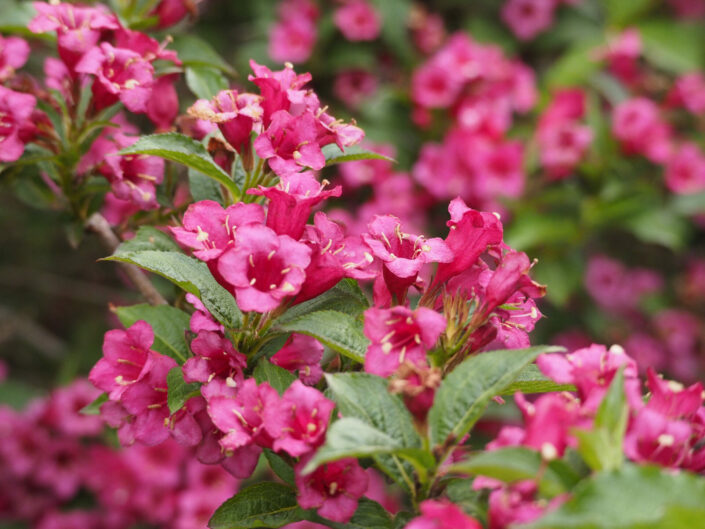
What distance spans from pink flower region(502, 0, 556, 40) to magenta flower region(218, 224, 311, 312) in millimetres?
2681

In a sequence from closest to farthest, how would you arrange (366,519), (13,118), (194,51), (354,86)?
(366,519)
(13,118)
(194,51)
(354,86)

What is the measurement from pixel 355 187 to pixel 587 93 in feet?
3.77

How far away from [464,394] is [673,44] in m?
3.09

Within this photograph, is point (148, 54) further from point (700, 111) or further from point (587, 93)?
point (700, 111)

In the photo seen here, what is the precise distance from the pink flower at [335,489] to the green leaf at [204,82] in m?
0.93

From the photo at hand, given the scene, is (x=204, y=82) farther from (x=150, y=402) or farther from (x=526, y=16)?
(x=526, y=16)

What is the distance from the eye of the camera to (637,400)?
110 cm

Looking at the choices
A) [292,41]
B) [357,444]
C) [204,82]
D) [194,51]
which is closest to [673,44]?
[292,41]

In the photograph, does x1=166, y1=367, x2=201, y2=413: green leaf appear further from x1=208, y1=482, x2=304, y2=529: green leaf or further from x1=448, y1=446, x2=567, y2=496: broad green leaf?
x1=448, y1=446, x2=567, y2=496: broad green leaf

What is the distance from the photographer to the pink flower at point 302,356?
136 centimetres

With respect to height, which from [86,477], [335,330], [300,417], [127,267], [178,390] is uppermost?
[335,330]

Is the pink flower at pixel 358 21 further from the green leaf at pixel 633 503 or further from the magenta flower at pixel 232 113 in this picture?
the green leaf at pixel 633 503

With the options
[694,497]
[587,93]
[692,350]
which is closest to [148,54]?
[694,497]

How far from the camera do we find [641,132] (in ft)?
9.81
